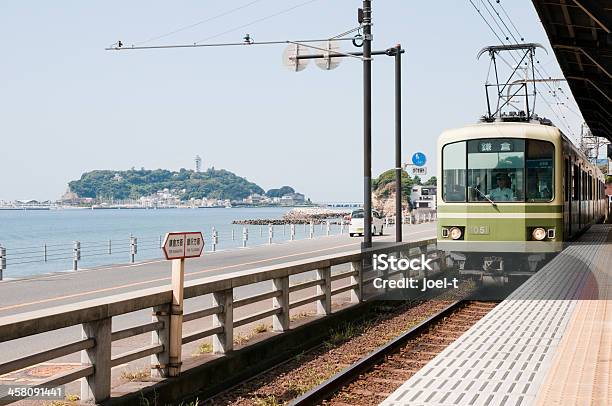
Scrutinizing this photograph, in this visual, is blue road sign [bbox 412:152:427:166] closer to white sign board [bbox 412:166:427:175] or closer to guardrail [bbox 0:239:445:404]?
white sign board [bbox 412:166:427:175]

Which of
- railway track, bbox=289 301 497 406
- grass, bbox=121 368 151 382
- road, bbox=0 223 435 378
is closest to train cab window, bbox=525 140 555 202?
railway track, bbox=289 301 497 406

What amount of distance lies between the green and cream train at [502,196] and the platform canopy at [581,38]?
1990 mm

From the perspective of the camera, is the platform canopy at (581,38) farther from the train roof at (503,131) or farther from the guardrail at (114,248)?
the guardrail at (114,248)

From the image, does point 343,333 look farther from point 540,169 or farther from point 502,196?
point 540,169

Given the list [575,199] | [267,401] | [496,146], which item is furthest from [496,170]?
[267,401]

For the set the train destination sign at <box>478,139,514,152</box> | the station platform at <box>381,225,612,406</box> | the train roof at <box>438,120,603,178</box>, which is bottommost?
the station platform at <box>381,225,612,406</box>

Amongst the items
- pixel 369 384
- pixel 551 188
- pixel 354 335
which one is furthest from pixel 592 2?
pixel 369 384

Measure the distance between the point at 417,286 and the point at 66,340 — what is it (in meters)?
9.35

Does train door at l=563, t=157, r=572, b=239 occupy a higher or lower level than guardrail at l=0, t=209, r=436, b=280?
higher

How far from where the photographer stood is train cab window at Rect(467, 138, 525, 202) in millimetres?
18203

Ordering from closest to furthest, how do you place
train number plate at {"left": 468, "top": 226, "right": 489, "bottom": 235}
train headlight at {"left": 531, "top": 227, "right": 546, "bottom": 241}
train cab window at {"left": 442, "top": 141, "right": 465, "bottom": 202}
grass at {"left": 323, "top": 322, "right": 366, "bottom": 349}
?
1. grass at {"left": 323, "top": 322, "right": 366, "bottom": 349}
2. train headlight at {"left": 531, "top": 227, "right": 546, "bottom": 241}
3. train number plate at {"left": 468, "top": 226, "right": 489, "bottom": 235}
4. train cab window at {"left": 442, "top": 141, "right": 465, "bottom": 202}

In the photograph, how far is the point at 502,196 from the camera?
18.2 metres

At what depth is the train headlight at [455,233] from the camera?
18391 mm

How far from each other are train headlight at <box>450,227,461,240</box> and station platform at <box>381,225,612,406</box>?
225 centimetres
